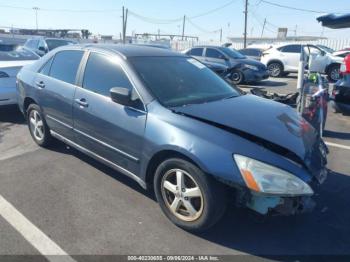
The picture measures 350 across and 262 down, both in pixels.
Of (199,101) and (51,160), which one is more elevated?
(199,101)

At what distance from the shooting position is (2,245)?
2998mm

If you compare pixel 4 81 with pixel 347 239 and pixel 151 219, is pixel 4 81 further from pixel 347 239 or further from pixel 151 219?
pixel 347 239

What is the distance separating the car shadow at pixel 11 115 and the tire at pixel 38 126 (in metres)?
1.70

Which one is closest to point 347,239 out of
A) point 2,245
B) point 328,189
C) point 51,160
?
point 328,189

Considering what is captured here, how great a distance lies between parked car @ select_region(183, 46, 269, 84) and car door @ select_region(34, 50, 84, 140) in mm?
8619

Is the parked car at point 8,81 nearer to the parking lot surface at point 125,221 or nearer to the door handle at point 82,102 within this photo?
the parking lot surface at point 125,221

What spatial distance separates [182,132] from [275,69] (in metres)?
15.1

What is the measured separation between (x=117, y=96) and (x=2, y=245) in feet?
5.50

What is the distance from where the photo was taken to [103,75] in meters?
4.05

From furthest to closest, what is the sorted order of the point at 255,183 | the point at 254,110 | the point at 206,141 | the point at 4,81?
the point at 4,81 < the point at 254,110 < the point at 206,141 < the point at 255,183

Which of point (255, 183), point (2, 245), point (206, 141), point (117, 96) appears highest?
point (117, 96)

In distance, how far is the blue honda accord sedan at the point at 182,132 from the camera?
9.36 ft

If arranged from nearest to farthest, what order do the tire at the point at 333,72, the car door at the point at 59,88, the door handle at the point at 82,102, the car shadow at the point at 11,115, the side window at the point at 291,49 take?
the door handle at the point at 82,102 → the car door at the point at 59,88 → the car shadow at the point at 11,115 → the tire at the point at 333,72 → the side window at the point at 291,49

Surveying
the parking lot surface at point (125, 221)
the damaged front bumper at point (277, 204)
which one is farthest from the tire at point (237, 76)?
the damaged front bumper at point (277, 204)
